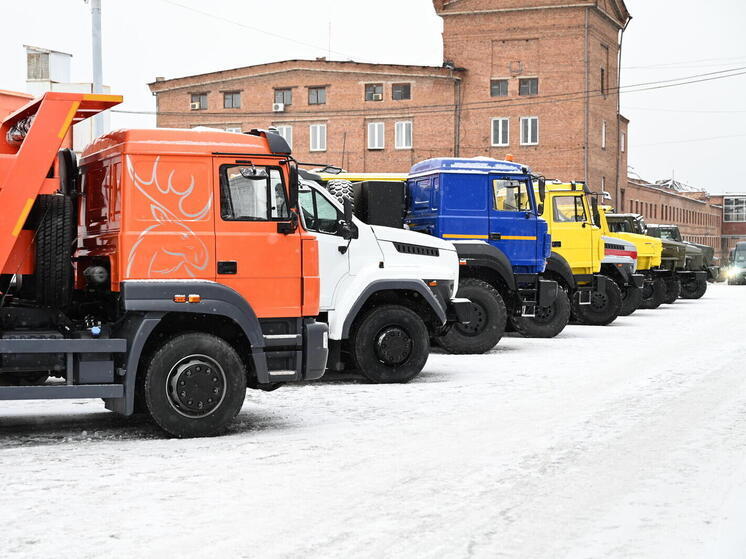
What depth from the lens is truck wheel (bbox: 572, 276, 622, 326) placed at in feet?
83.5

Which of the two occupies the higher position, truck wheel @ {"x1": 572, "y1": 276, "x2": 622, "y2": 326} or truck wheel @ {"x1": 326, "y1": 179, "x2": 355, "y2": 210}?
truck wheel @ {"x1": 326, "y1": 179, "x2": 355, "y2": 210}

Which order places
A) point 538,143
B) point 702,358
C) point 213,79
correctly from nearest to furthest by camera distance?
point 702,358 < point 538,143 < point 213,79

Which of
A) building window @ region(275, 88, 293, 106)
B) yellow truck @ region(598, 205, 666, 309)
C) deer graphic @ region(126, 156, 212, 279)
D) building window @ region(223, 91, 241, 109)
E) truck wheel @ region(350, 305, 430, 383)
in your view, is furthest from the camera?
building window @ region(223, 91, 241, 109)

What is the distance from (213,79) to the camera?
66062mm

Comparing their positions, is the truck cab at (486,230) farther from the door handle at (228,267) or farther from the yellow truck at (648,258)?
the yellow truck at (648,258)

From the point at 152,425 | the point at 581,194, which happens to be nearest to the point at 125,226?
the point at 152,425

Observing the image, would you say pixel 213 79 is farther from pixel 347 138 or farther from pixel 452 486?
pixel 452 486

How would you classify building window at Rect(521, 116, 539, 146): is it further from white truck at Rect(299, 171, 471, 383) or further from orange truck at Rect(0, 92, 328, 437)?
orange truck at Rect(0, 92, 328, 437)

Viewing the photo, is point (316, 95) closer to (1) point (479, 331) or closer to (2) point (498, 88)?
(2) point (498, 88)

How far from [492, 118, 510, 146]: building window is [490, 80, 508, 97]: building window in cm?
140

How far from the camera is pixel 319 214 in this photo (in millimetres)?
13289

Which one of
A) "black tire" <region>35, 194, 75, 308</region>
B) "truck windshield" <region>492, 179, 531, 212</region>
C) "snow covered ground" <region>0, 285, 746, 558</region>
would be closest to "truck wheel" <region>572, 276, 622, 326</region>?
"truck windshield" <region>492, 179, 531, 212</region>

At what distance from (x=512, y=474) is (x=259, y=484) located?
1.87m

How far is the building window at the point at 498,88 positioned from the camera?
6050 centimetres
